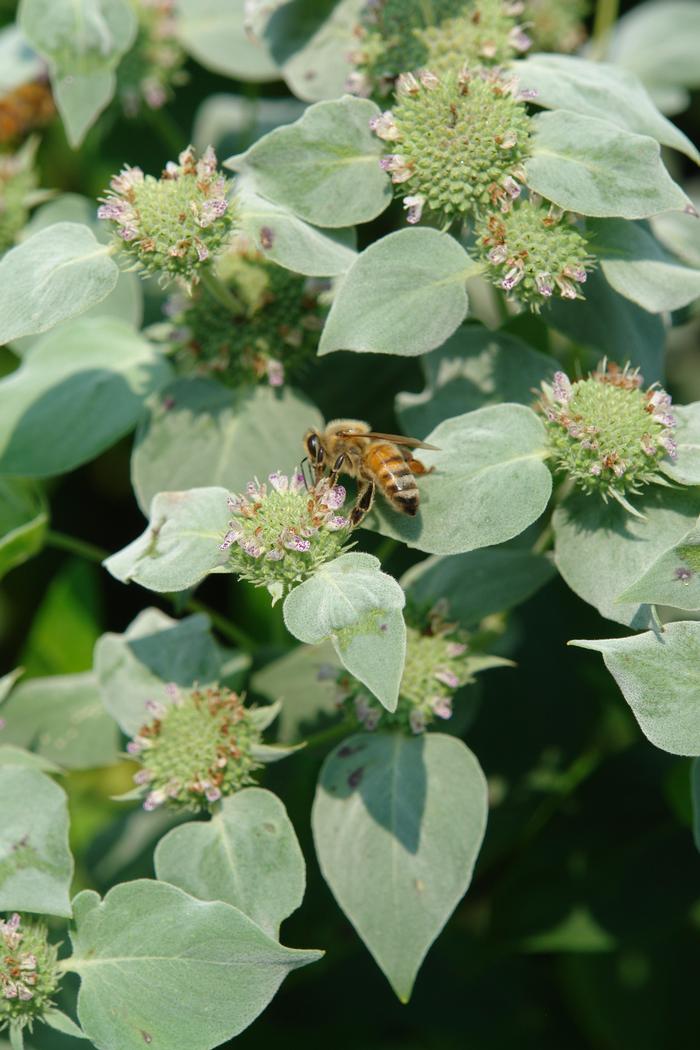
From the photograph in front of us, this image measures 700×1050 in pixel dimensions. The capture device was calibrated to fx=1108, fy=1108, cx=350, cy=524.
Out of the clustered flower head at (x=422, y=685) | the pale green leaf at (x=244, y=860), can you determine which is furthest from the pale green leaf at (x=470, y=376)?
the pale green leaf at (x=244, y=860)

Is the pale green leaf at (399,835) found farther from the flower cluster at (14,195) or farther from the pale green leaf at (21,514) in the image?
the flower cluster at (14,195)

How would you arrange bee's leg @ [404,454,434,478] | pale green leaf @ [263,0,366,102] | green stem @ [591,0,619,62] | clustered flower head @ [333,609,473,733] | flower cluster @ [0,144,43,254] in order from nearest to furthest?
bee's leg @ [404,454,434,478], clustered flower head @ [333,609,473,733], pale green leaf @ [263,0,366,102], flower cluster @ [0,144,43,254], green stem @ [591,0,619,62]

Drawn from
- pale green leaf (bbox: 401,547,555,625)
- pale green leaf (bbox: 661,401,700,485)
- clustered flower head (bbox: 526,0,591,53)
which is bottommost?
pale green leaf (bbox: 401,547,555,625)

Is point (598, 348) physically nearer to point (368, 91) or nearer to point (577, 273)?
point (577, 273)

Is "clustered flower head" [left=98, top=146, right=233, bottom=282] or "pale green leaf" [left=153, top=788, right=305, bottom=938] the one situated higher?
"clustered flower head" [left=98, top=146, right=233, bottom=282]

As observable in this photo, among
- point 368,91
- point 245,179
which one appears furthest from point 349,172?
point 368,91

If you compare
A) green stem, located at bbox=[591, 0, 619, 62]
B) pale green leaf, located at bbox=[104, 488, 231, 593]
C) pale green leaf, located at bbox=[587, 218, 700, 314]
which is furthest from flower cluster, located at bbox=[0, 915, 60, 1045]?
green stem, located at bbox=[591, 0, 619, 62]

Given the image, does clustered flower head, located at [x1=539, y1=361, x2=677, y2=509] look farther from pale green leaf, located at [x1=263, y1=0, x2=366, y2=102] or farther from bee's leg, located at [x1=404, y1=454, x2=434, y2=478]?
pale green leaf, located at [x1=263, y1=0, x2=366, y2=102]
